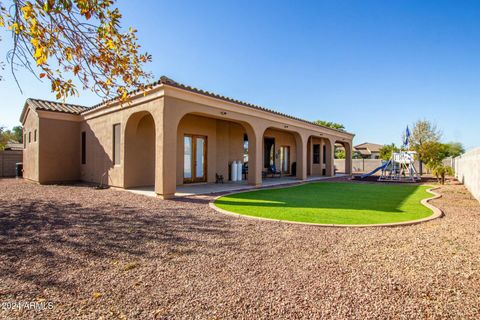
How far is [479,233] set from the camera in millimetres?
5238

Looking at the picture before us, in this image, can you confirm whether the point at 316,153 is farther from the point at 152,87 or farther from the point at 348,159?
the point at 152,87

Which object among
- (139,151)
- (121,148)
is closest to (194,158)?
(139,151)

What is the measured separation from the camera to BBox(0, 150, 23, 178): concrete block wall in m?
19.5

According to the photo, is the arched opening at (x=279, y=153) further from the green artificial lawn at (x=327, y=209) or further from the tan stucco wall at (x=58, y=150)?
the tan stucco wall at (x=58, y=150)

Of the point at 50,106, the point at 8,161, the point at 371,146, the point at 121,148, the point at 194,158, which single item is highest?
the point at 371,146

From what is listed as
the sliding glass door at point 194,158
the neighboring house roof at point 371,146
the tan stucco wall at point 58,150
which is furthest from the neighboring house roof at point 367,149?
the tan stucco wall at point 58,150

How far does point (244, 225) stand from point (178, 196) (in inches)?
175

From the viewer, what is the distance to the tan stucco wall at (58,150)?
1372 centimetres

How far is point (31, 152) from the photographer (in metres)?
15.2

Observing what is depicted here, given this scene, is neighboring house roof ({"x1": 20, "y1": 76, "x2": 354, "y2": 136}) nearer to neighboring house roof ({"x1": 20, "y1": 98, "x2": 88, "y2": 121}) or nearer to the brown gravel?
neighboring house roof ({"x1": 20, "y1": 98, "x2": 88, "y2": 121})

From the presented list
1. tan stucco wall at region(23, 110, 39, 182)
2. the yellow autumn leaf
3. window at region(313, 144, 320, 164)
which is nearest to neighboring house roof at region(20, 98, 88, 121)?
tan stucco wall at region(23, 110, 39, 182)

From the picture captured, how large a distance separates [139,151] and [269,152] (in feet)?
33.3

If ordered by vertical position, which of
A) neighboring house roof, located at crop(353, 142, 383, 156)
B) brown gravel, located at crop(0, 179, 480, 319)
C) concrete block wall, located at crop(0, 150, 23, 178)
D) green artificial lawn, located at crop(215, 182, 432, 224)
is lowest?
brown gravel, located at crop(0, 179, 480, 319)

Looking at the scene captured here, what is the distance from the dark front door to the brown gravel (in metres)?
13.1
